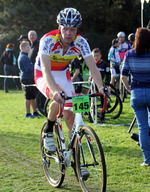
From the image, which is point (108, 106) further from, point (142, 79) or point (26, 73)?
point (142, 79)

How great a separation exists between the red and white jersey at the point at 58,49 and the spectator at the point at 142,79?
103 cm

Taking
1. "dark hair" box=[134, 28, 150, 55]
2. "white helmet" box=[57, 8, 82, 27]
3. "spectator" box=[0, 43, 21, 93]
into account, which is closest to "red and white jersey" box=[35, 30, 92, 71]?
"white helmet" box=[57, 8, 82, 27]

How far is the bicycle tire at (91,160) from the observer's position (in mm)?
3723

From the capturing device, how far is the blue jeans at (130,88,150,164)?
17.7 ft

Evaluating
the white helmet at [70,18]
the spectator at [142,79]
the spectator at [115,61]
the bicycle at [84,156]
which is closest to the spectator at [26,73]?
the spectator at [115,61]

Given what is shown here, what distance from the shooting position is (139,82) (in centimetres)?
544

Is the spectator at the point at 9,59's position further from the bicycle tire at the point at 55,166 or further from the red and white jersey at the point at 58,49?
Answer: the red and white jersey at the point at 58,49

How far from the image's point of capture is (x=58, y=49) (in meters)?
4.62

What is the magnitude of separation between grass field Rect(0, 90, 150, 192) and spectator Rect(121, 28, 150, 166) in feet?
1.42

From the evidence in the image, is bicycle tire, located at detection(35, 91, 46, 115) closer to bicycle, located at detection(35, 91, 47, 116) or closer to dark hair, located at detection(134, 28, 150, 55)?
bicycle, located at detection(35, 91, 47, 116)

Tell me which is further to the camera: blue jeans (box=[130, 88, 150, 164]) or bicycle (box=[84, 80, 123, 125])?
bicycle (box=[84, 80, 123, 125])

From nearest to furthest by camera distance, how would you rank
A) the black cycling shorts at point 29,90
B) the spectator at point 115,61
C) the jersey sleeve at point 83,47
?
the jersey sleeve at point 83,47 → the black cycling shorts at point 29,90 → the spectator at point 115,61

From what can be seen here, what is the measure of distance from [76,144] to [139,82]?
1742 mm

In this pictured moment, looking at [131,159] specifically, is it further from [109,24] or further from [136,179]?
[109,24]
